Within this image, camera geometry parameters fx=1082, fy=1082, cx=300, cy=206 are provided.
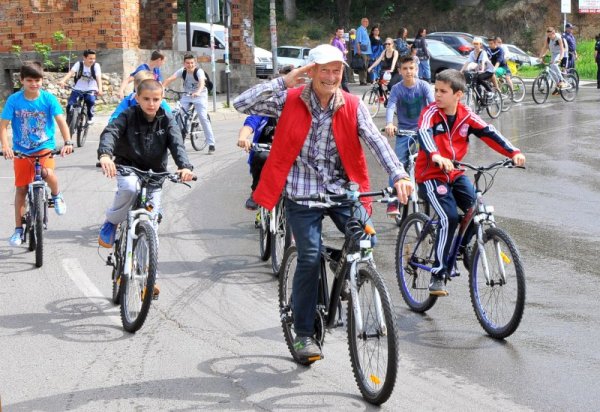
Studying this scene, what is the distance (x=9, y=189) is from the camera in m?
14.6

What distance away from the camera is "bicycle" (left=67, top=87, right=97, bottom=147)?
19422 millimetres

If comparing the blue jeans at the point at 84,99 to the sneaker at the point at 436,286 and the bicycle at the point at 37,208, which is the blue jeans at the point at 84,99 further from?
the sneaker at the point at 436,286

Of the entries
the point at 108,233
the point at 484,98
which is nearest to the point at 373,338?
the point at 108,233

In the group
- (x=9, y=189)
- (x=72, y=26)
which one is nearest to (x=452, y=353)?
(x=9, y=189)

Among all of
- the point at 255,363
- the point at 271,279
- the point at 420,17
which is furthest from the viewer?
the point at 420,17

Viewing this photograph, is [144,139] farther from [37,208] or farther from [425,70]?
[425,70]

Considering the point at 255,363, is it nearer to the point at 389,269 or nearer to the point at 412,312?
the point at 412,312

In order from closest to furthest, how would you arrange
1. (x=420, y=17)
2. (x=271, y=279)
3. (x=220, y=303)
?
(x=220, y=303) < (x=271, y=279) < (x=420, y=17)

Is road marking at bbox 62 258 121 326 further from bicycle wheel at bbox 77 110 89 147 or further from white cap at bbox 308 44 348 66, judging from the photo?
bicycle wheel at bbox 77 110 89 147

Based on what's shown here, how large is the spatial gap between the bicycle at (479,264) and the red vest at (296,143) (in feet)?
4.39

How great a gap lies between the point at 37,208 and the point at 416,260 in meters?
3.64

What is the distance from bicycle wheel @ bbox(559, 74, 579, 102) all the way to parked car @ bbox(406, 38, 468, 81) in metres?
6.79

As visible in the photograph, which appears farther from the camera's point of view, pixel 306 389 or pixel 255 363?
pixel 255 363

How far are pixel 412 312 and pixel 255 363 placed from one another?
173 centimetres
